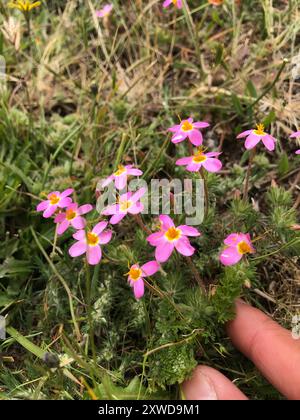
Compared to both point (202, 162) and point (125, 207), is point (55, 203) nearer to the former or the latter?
point (125, 207)

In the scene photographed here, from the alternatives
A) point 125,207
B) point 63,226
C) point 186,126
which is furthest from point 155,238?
point 186,126

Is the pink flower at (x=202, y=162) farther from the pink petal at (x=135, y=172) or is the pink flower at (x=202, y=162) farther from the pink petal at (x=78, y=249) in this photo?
the pink petal at (x=78, y=249)

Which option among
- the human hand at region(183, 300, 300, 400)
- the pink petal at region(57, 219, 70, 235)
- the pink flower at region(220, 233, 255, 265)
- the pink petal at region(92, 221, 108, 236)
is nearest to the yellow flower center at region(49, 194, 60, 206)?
the pink petal at region(57, 219, 70, 235)

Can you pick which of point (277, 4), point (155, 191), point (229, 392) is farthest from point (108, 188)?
point (277, 4)

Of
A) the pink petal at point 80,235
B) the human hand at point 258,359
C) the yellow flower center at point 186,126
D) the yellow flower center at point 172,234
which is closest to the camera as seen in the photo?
the human hand at point 258,359

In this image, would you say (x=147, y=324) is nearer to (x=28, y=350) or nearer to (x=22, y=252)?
(x=28, y=350)

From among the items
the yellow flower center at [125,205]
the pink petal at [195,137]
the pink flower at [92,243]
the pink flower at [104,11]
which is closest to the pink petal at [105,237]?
the pink flower at [92,243]
